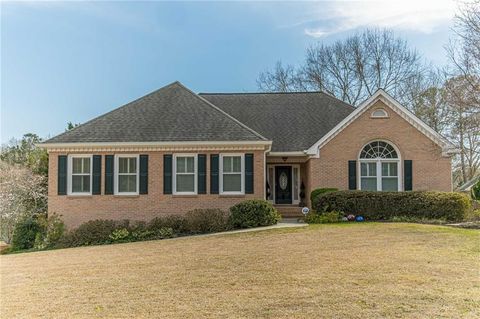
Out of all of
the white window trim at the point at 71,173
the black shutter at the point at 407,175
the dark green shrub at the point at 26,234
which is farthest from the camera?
the black shutter at the point at 407,175

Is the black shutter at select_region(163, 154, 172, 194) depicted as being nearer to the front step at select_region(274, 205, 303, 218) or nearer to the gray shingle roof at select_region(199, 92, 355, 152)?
the gray shingle roof at select_region(199, 92, 355, 152)

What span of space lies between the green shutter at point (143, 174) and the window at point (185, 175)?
1.23 m

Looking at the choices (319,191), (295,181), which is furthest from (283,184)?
(319,191)

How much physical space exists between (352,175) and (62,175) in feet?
41.4

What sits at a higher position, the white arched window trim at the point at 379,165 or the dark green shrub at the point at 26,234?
the white arched window trim at the point at 379,165

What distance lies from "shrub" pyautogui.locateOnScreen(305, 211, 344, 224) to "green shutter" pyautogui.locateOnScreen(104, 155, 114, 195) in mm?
8370

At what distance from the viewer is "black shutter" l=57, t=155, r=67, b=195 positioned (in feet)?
57.3

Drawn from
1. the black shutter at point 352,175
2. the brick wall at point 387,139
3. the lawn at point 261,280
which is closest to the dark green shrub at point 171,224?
the lawn at point 261,280

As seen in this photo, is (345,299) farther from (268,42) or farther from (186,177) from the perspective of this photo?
(268,42)

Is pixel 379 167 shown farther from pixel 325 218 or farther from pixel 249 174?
pixel 249 174

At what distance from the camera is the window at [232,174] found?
17.6 metres

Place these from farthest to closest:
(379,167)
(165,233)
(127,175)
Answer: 1. (379,167)
2. (127,175)
3. (165,233)

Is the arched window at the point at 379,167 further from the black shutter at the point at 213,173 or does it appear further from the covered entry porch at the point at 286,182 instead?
the black shutter at the point at 213,173

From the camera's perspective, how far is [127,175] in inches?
697
